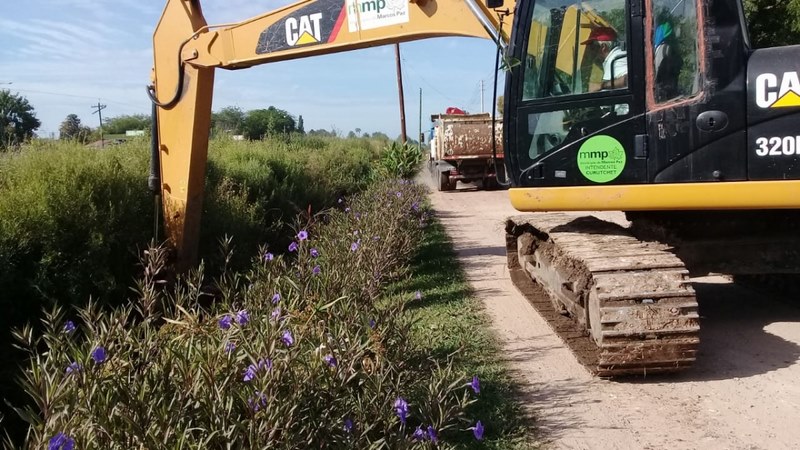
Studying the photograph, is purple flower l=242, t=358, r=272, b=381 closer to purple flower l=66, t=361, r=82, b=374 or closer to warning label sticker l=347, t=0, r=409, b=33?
purple flower l=66, t=361, r=82, b=374

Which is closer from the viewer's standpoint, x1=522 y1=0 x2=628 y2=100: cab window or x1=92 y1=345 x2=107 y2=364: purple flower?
x1=92 y1=345 x2=107 y2=364: purple flower

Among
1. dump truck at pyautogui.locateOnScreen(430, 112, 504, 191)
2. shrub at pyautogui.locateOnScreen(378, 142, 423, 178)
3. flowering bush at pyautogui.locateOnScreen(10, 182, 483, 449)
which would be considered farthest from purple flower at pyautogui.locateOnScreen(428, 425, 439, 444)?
dump truck at pyautogui.locateOnScreen(430, 112, 504, 191)

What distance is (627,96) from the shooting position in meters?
5.20

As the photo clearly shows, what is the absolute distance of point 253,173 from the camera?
11680 millimetres

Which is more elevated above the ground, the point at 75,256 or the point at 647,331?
the point at 75,256

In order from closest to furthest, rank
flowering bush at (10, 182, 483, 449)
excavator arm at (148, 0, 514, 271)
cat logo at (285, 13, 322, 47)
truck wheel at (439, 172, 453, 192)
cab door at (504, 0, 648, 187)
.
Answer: flowering bush at (10, 182, 483, 449) < cab door at (504, 0, 648, 187) < excavator arm at (148, 0, 514, 271) < cat logo at (285, 13, 322, 47) < truck wheel at (439, 172, 453, 192)

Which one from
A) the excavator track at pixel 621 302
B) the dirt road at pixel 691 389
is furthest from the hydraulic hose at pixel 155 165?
the excavator track at pixel 621 302

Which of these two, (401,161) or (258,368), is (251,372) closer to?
(258,368)

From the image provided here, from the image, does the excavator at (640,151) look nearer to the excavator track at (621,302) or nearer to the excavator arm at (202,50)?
the excavator track at (621,302)

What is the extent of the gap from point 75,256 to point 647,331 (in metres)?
5.12

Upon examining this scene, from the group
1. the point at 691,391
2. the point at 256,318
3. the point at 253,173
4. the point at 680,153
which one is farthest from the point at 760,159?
the point at 253,173

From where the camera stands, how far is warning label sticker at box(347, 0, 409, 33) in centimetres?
647

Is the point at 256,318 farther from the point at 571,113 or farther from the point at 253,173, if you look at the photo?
the point at 253,173

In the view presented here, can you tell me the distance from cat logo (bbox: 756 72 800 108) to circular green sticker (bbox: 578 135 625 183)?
98 cm
